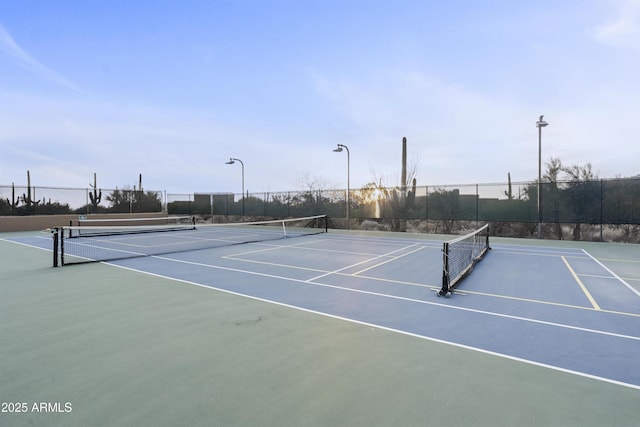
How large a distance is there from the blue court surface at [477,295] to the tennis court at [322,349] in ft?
0.11

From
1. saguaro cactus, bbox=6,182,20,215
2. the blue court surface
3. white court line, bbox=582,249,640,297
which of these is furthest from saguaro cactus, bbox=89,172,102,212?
white court line, bbox=582,249,640,297

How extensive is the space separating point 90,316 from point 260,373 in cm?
306

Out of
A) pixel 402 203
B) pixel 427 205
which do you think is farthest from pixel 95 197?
pixel 427 205

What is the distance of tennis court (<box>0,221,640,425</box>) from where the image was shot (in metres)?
2.26

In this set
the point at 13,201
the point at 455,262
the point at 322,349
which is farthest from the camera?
the point at 13,201

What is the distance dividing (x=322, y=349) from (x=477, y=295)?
11.3ft

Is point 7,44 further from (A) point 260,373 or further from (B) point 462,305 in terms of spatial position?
(B) point 462,305

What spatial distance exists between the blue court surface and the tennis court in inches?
1.3

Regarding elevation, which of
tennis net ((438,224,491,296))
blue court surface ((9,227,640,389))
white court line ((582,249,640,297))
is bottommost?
white court line ((582,249,640,297))

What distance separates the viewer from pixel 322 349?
3.26m

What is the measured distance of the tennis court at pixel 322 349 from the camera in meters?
2.26

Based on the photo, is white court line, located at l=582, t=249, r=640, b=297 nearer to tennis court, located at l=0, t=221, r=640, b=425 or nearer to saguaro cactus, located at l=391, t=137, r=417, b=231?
tennis court, located at l=0, t=221, r=640, b=425

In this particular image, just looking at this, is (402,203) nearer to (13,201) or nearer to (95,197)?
(95,197)

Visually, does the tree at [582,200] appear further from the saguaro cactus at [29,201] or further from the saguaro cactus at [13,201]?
the saguaro cactus at [13,201]
